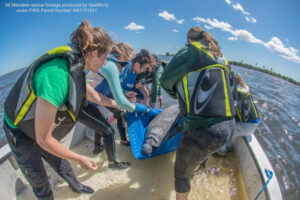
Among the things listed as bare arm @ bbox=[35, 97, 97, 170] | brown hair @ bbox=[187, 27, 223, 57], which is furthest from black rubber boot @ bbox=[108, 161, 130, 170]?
brown hair @ bbox=[187, 27, 223, 57]

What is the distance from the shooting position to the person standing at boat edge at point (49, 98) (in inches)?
36.4

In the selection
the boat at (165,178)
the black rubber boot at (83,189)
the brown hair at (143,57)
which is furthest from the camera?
the brown hair at (143,57)

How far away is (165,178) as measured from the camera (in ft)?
7.59

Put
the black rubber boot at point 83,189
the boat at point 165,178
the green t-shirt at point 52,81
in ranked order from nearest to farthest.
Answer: the green t-shirt at point 52,81 → the boat at point 165,178 → the black rubber boot at point 83,189

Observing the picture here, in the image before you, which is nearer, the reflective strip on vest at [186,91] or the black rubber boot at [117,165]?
the reflective strip on vest at [186,91]

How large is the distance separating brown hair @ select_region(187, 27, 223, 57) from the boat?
4.58 ft

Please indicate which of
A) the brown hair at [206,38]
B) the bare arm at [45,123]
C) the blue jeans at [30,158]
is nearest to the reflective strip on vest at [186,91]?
the brown hair at [206,38]

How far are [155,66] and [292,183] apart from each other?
3.74 m

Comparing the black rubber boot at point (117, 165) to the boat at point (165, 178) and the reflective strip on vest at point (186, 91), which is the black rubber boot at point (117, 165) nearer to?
the boat at point (165, 178)

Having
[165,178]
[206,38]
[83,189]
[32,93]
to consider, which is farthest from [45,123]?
[165,178]

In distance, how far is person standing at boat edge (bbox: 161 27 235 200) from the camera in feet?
3.96

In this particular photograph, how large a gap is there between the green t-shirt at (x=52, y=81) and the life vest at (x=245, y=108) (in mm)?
2007

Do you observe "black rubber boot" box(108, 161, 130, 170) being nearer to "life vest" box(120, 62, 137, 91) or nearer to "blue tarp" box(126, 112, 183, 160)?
"blue tarp" box(126, 112, 183, 160)

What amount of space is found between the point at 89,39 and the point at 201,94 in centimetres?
86
